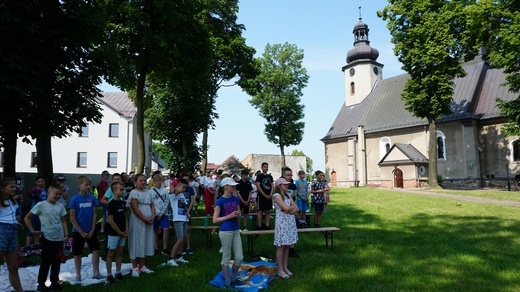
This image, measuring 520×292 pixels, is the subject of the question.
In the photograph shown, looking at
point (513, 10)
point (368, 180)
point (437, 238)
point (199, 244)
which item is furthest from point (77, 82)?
point (368, 180)

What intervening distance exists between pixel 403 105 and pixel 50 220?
43529 millimetres

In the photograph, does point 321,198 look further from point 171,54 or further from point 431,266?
point 171,54

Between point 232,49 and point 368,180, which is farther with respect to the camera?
point 368,180

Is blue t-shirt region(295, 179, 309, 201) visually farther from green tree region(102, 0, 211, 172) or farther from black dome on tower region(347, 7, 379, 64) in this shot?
black dome on tower region(347, 7, 379, 64)

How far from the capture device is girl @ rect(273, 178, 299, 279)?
6.75 meters

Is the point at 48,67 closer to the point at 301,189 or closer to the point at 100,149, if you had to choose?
the point at 301,189

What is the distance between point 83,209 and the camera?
21.6ft

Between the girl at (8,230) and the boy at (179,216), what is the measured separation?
2945 millimetres

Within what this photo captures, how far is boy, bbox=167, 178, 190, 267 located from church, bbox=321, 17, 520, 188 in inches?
1204

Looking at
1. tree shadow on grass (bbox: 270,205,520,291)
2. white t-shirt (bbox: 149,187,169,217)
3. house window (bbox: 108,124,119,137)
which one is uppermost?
house window (bbox: 108,124,119,137)

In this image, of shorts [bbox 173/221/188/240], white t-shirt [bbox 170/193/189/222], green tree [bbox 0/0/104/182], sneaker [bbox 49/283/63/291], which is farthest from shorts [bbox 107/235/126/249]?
green tree [bbox 0/0/104/182]

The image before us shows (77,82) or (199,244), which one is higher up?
(77,82)

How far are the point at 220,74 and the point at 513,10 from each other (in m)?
20.2

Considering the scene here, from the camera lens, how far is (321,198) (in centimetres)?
1168
